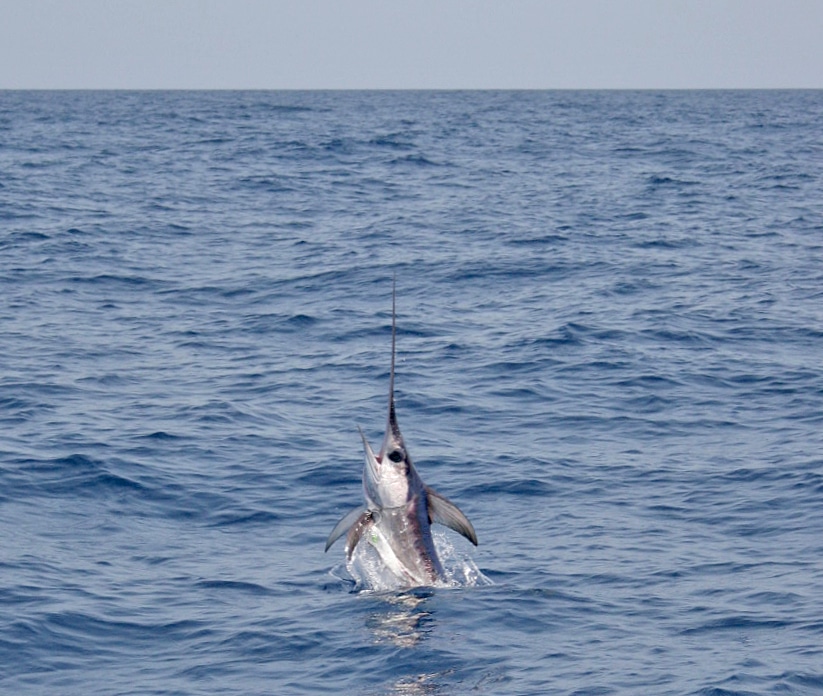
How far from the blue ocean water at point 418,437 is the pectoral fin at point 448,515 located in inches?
28.9

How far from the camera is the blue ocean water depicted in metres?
12.1

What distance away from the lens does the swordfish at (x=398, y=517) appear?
13094 millimetres

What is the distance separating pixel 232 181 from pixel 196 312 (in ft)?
71.7

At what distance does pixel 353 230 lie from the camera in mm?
37688

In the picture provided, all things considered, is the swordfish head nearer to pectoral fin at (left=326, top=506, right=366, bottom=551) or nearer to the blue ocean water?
pectoral fin at (left=326, top=506, right=366, bottom=551)

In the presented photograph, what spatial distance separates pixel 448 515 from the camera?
1316cm

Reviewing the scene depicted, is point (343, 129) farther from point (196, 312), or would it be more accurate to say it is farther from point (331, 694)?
point (331, 694)

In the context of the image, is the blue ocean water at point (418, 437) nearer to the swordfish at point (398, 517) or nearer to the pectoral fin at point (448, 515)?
the swordfish at point (398, 517)

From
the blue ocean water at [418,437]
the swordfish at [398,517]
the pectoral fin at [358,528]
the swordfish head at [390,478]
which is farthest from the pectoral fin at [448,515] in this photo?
the blue ocean water at [418,437]

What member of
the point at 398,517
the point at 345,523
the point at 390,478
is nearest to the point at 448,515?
the point at 398,517

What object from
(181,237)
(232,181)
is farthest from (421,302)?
(232,181)

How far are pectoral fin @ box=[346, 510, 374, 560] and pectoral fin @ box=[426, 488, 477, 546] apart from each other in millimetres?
599

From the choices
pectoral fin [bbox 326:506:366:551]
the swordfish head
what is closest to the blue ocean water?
pectoral fin [bbox 326:506:366:551]

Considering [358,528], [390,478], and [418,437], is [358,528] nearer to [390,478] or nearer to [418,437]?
[390,478]
